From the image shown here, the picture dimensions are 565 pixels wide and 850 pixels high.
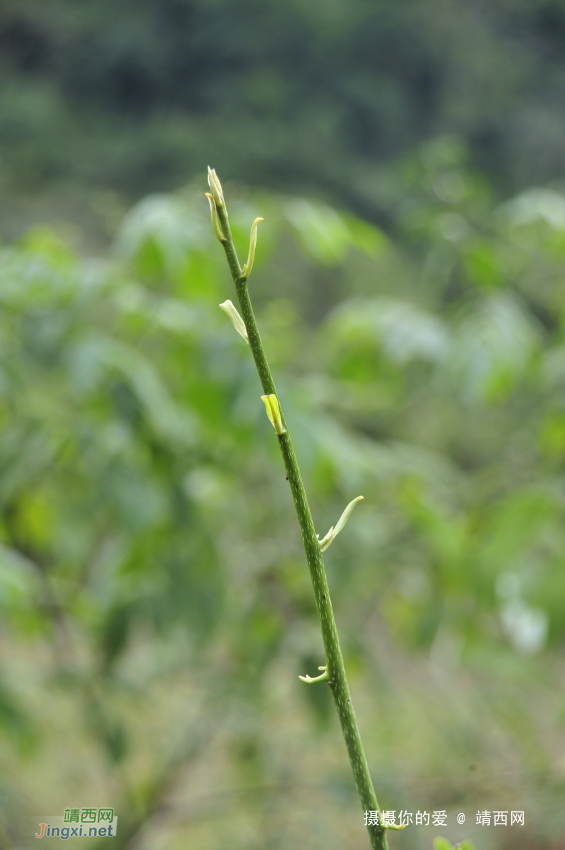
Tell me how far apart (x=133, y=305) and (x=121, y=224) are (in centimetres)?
35

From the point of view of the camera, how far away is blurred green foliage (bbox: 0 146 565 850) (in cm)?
54

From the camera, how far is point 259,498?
881mm

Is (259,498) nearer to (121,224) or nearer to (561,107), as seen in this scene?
(121,224)

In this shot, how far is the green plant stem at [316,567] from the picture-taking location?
144 mm

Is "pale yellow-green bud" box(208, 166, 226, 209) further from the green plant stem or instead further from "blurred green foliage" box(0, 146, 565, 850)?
"blurred green foliage" box(0, 146, 565, 850)

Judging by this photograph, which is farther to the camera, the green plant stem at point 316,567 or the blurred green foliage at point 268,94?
the blurred green foliage at point 268,94

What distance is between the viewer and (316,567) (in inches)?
6.0

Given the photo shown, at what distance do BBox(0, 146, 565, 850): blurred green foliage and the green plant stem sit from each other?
34cm

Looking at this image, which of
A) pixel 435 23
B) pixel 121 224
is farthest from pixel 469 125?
pixel 121 224

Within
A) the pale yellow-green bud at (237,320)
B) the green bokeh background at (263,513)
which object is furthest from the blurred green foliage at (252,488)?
the pale yellow-green bud at (237,320)

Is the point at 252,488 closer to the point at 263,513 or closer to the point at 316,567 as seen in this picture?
the point at 263,513

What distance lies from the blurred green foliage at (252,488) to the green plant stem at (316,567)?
1.11 ft

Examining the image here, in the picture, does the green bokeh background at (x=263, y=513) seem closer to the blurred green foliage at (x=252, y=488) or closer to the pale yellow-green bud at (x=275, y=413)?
the blurred green foliage at (x=252, y=488)

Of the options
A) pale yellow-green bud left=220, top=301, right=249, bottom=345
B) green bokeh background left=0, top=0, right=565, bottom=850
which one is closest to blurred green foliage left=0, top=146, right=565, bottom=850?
green bokeh background left=0, top=0, right=565, bottom=850
